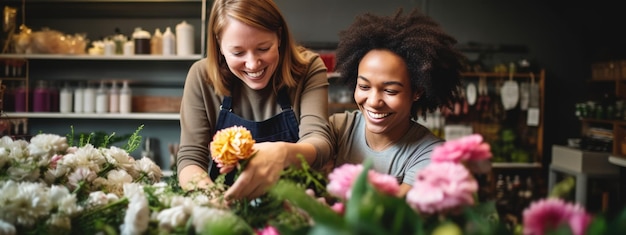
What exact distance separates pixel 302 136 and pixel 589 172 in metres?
3.94

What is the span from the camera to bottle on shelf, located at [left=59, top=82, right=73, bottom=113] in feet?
14.2

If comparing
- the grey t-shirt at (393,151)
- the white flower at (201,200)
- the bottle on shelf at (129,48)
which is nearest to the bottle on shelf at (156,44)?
the bottle on shelf at (129,48)

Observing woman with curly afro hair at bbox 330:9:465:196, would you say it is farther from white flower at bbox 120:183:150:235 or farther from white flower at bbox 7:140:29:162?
white flower at bbox 7:140:29:162

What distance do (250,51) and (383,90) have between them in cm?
32

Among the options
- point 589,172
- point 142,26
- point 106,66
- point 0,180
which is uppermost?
point 142,26

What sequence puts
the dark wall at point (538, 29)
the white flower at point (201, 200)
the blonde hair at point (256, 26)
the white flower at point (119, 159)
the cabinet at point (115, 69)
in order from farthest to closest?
the dark wall at point (538, 29) < the cabinet at point (115, 69) < the blonde hair at point (256, 26) < the white flower at point (119, 159) < the white flower at point (201, 200)

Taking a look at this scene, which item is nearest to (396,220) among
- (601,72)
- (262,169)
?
(262,169)

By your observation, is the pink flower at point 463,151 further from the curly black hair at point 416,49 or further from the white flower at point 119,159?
the white flower at point 119,159

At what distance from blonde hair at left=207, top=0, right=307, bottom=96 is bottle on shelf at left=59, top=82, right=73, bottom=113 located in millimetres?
3189

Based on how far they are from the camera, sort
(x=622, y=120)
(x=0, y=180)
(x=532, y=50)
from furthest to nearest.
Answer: (x=532, y=50), (x=622, y=120), (x=0, y=180)

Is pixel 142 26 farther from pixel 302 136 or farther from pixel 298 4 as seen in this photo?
pixel 302 136

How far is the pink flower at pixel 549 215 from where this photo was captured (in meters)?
0.64

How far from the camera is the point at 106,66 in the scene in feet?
15.6

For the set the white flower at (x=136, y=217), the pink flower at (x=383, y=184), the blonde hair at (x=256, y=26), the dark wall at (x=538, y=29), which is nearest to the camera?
the pink flower at (x=383, y=184)
